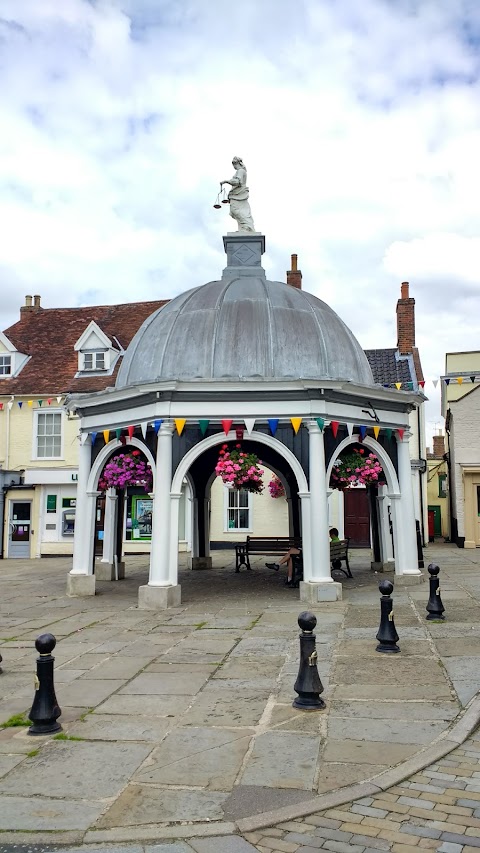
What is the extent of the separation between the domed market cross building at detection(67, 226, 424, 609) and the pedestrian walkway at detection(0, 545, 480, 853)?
9.31ft

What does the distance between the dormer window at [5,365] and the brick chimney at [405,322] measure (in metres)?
16.7

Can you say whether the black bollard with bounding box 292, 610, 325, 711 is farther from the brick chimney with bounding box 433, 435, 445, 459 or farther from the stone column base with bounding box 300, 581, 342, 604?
the brick chimney with bounding box 433, 435, 445, 459

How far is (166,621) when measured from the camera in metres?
12.0

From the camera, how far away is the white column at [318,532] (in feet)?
44.5

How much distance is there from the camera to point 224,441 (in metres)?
14.4

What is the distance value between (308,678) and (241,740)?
3.59 ft

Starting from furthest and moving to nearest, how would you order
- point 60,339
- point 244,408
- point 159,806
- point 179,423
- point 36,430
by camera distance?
point 60,339 → point 36,430 → point 244,408 → point 179,423 → point 159,806

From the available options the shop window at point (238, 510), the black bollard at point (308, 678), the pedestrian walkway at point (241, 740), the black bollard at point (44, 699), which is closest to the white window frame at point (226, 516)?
the shop window at point (238, 510)

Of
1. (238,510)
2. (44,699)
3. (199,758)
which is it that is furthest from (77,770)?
(238,510)

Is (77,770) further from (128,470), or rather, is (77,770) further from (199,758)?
(128,470)

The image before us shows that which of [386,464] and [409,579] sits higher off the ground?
[386,464]

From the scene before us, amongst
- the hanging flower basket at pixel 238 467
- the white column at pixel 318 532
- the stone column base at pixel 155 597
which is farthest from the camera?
the hanging flower basket at pixel 238 467

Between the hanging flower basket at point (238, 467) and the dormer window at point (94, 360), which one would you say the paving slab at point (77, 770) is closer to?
the hanging flower basket at point (238, 467)

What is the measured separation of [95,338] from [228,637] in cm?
1935
